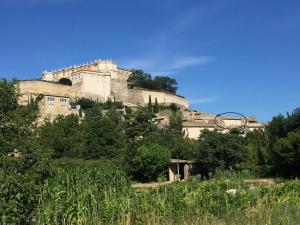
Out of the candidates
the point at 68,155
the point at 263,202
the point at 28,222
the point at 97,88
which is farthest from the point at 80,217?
the point at 97,88

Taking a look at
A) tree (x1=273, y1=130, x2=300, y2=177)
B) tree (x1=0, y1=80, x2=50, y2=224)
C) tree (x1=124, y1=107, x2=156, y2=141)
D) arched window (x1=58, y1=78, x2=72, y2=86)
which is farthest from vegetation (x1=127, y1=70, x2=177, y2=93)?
tree (x1=0, y1=80, x2=50, y2=224)

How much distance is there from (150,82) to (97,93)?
17525 mm

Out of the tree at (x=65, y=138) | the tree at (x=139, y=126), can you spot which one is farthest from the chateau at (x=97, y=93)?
the tree at (x=139, y=126)

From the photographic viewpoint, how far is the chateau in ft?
294

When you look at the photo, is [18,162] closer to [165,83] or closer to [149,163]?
[149,163]

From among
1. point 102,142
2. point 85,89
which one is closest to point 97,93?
point 85,89

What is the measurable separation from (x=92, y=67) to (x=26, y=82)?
21407 mm

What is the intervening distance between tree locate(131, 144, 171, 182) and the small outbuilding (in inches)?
50.8

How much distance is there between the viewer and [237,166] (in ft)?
133

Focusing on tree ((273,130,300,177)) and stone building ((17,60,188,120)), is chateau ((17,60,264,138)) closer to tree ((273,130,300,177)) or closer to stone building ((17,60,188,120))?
stone building ((17,60,188,120))

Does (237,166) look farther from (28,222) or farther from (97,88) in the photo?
(97,88)

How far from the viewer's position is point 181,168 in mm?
48688

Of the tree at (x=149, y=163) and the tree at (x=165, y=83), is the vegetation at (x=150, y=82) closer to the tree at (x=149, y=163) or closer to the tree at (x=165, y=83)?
the tree at (x=165, y=83)

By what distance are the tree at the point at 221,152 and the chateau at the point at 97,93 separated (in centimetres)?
4205
